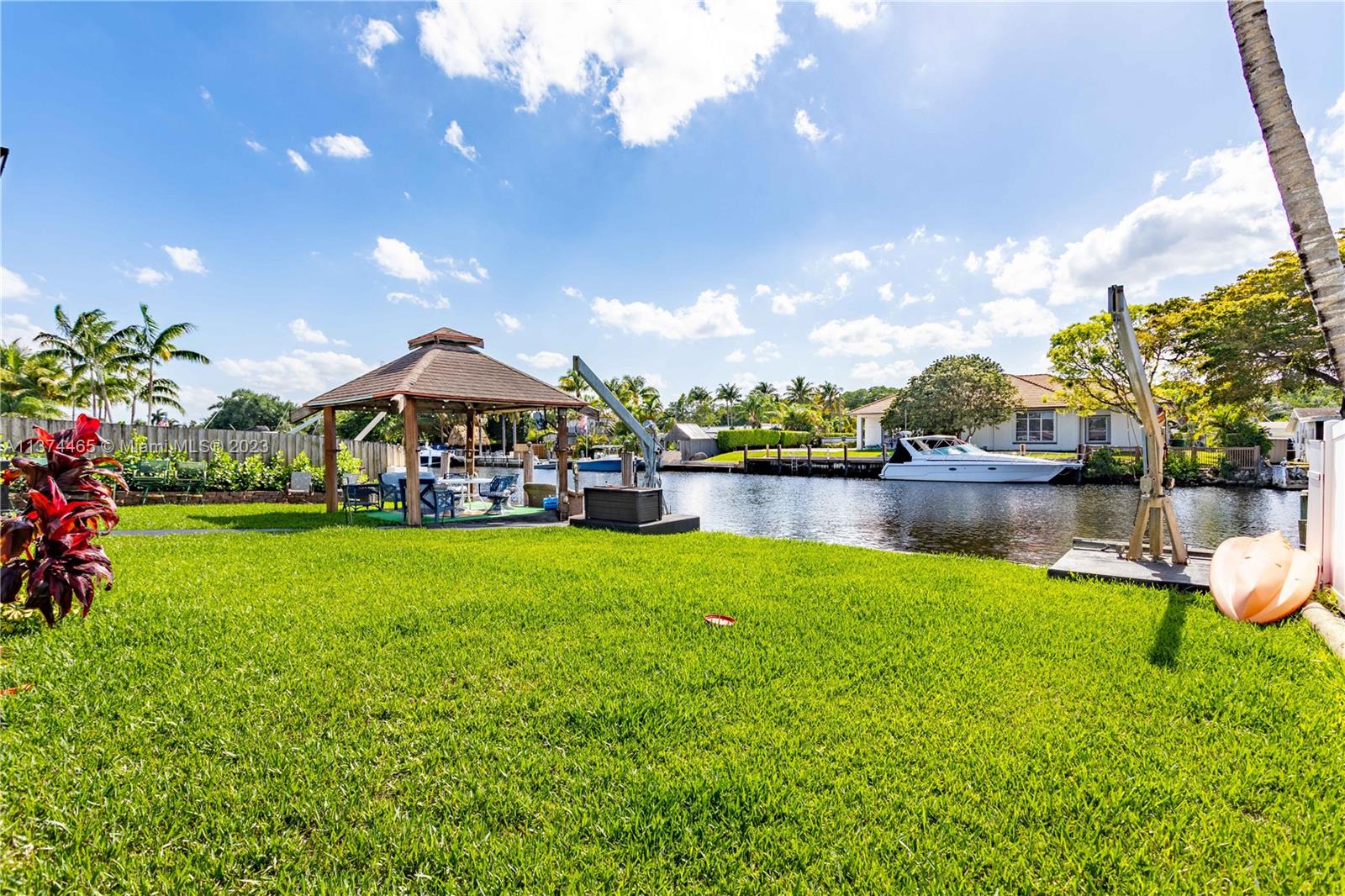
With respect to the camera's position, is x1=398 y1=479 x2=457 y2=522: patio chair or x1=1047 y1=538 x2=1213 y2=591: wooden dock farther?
x1=398 y1=479 x2=457 y2=522: patio chair

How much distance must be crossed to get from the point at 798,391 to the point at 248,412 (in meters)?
67.4

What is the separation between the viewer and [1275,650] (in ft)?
12.8

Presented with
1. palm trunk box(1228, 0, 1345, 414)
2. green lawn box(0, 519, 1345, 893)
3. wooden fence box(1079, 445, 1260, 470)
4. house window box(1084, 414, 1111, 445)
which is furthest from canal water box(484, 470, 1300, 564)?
house window box(1084, 414, 1111, 445)

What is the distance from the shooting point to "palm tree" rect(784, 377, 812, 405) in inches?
3100

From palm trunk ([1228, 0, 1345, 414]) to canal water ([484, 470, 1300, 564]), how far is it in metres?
7.22

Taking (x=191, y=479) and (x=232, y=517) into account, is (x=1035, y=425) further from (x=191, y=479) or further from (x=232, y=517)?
(x=191, y=479)

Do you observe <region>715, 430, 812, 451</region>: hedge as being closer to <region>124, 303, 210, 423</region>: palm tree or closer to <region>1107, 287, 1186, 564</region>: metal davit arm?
<region>124, 303, 210, 423</region>: palm tree

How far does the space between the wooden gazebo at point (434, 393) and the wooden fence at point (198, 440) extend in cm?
347

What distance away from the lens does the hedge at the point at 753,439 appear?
51375 mm

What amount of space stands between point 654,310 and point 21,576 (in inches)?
899

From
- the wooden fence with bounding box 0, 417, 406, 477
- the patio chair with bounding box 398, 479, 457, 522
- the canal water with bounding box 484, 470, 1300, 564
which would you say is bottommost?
the canal water with bounding box 484, 470, 1300, 564

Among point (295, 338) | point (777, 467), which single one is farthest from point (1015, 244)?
point (777, 467)

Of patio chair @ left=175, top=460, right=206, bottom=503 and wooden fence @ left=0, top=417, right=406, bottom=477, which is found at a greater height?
wooden fence @ left=0, top=417, right=406, bottom=477

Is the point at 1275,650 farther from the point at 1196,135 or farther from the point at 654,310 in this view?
the point at 654,310
